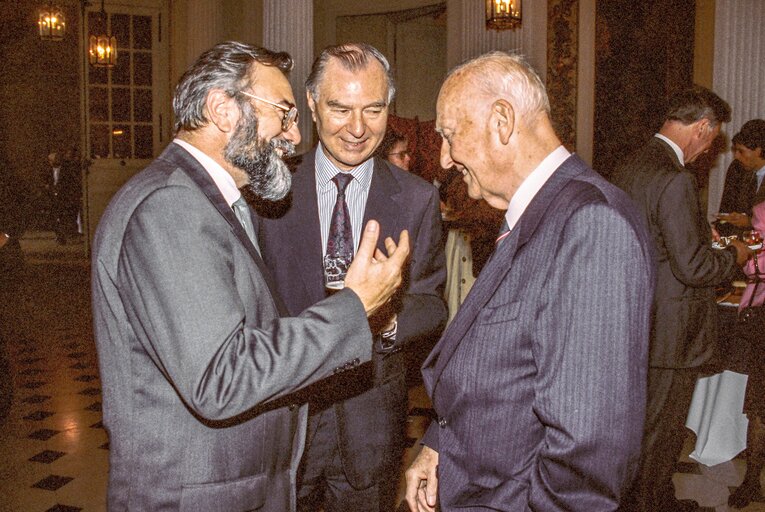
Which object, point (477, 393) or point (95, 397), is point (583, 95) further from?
point (477, 393)

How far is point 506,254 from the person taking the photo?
1.35 metres

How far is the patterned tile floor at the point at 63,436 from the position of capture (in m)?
3.70

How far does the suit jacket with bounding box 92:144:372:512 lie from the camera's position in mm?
1280

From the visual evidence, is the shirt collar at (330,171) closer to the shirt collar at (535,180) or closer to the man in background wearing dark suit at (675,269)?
the shirt collar at (535,180)

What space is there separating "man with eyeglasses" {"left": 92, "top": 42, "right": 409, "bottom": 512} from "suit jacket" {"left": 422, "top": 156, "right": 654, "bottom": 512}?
28cm

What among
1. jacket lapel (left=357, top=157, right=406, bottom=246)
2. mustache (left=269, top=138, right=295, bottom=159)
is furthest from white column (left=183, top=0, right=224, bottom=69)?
mustache (left=269, top=138, right=295, bottom=159)

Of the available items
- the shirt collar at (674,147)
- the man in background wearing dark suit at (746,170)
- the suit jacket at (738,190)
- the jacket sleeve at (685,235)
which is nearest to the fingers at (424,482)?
the jacket sleeve at (685,235)

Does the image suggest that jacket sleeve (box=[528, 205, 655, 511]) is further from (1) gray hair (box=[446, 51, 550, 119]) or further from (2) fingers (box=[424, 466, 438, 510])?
(2) fingers (box=[424, 466, 438, 510])

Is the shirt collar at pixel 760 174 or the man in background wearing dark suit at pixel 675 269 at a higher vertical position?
the shirt collar at pixel 760 174

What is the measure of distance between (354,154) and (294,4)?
234 inches

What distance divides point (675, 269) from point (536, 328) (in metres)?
2.00

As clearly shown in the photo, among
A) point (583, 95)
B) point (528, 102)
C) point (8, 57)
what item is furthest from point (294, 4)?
point (8, 57)

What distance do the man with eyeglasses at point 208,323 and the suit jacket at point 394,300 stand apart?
1.61 ft

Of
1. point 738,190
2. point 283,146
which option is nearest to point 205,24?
point 738,190
